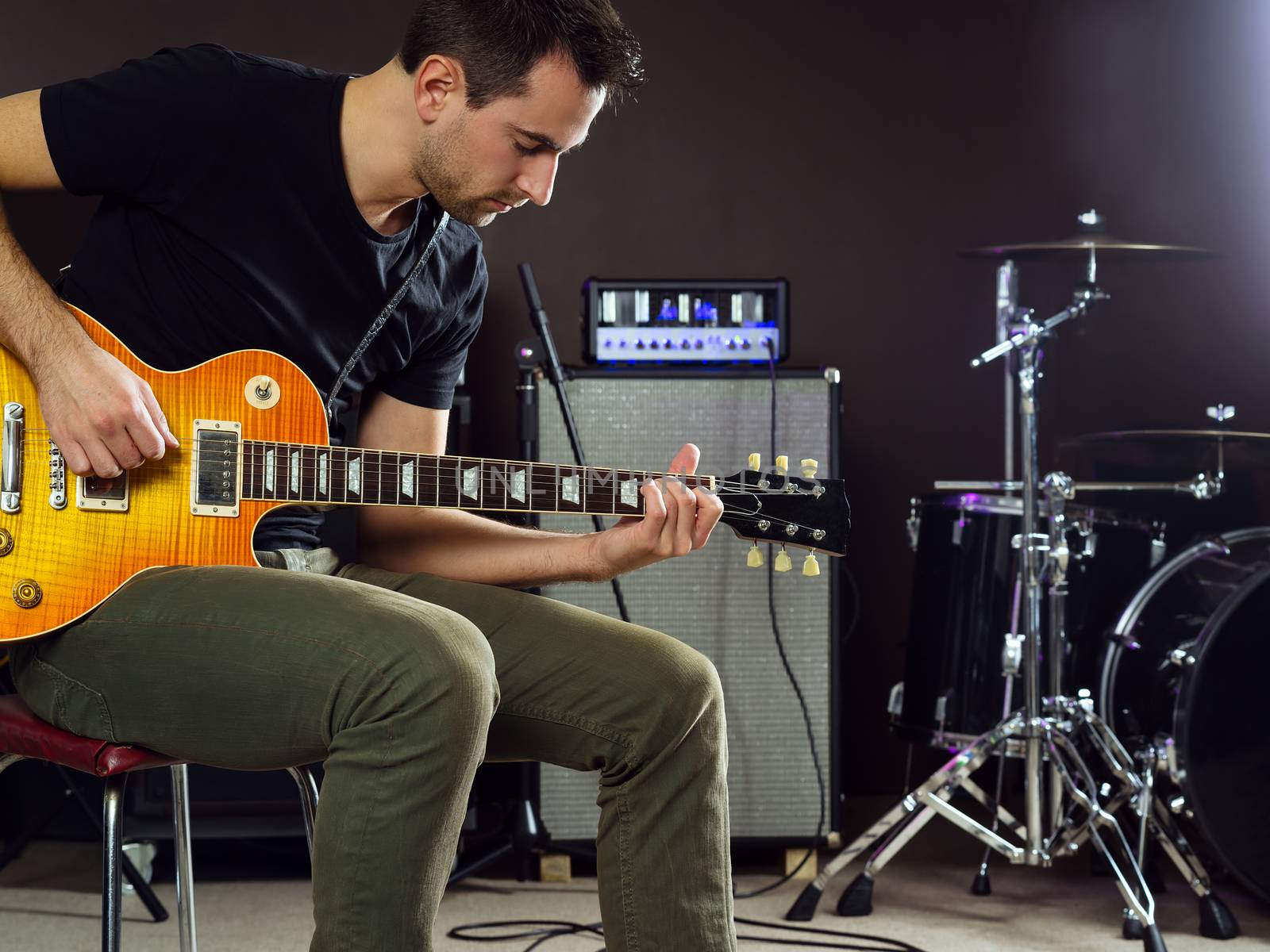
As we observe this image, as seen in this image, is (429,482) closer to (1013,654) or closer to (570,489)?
(570,489)

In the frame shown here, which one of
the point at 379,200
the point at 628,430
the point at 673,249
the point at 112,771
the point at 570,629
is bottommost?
the point at 112,771

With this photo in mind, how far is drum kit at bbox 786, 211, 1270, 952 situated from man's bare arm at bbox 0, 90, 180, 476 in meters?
1.53

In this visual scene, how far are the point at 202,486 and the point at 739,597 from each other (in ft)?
4.61

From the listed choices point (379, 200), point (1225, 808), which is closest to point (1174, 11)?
point (1225, 808)

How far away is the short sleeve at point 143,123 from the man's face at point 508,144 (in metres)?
0.25

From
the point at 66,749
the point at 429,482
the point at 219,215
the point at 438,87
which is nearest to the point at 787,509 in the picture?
the point at 429,482

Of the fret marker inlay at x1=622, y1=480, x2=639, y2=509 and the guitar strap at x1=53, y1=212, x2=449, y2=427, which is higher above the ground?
the guitar strap at x1=53, y1=212, x2=449, y2=427

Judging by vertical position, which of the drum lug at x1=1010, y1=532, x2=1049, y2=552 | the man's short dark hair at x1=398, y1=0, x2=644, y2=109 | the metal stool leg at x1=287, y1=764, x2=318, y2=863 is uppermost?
the man's short dark hair at x1=398, y1=0, x2=644, y2=109

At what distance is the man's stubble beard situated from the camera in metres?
1.54

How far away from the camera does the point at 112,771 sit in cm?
129

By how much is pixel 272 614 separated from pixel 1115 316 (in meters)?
2.57

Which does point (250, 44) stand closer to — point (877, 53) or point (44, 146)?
point (877, 53)

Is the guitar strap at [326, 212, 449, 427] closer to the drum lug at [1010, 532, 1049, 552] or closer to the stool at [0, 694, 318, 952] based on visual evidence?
the stool at [0, 694, 318, 952]

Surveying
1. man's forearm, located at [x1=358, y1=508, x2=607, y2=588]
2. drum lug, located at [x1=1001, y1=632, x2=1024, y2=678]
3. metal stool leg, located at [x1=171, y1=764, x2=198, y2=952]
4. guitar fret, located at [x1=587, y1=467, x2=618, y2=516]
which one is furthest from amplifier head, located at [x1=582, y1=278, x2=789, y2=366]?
metal stool leg, located at [x1=171, y1=764, x2=198, y2=952]
